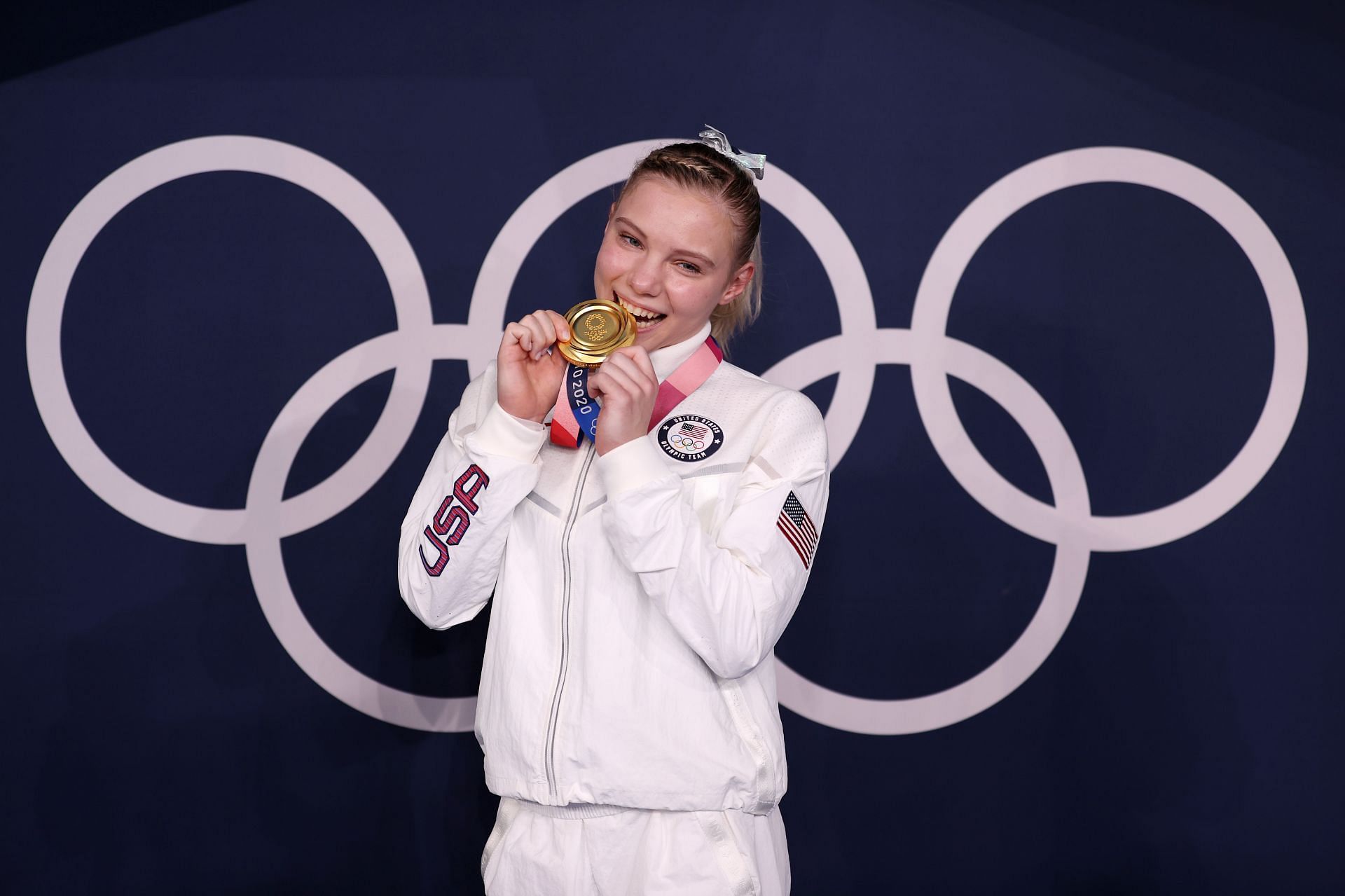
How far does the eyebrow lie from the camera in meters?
2.02

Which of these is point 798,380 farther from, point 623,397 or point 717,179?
point 623,397

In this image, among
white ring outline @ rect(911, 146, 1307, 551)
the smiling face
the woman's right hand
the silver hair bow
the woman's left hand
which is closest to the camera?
the woman's left hand

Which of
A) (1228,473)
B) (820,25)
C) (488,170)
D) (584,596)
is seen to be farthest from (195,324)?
(1228,473)

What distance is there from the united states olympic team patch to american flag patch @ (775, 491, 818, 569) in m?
0.17

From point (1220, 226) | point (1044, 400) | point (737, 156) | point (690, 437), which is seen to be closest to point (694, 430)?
point (690, 437)

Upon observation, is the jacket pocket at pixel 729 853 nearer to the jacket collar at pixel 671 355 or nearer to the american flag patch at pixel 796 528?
the american flag patch at pixel 796 528

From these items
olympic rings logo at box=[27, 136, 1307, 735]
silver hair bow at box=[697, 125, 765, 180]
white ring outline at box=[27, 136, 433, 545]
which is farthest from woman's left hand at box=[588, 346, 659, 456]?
white ring outline at box=[27, 136, 433, 545]

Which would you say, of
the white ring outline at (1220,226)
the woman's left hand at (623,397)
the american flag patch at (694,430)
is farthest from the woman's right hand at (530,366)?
the white ring outline at (1220,226)

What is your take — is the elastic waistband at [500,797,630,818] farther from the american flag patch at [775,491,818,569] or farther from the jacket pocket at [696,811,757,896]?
the american flag patch at [775,491,818,569]

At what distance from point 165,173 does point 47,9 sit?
0.50 meters

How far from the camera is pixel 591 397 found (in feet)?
6.52

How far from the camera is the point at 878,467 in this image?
2828 mm

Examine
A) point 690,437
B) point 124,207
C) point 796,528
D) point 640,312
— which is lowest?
point 796,528

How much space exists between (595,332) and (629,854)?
0.89 meters
